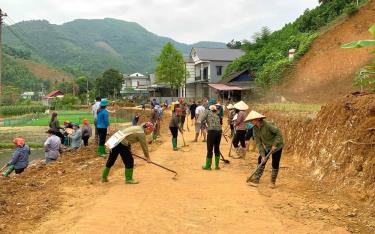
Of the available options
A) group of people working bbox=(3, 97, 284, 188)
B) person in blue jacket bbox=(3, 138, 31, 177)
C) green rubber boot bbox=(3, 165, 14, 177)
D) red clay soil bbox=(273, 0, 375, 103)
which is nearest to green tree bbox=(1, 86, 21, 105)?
red clay soil bbox=(273, 0, 375, 103)

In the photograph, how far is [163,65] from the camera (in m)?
58.2

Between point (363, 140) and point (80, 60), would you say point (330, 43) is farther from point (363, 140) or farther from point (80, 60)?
point (80, 60)

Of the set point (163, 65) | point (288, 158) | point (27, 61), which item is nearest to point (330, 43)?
point (288, 158)

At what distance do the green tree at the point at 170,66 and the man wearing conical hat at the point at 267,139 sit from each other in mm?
48677

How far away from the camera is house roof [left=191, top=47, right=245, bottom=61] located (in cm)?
5884

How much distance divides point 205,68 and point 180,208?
170 feet

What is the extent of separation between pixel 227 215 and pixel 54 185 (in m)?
4.62

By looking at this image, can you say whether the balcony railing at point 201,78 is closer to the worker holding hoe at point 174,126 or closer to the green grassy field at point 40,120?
the green grassy field at point 40,120

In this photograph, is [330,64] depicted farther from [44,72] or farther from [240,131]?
[44,72]

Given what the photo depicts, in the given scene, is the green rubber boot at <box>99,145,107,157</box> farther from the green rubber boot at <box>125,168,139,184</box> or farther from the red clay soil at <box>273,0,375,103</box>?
the red clay soil at <box>273,0,375,103</box>

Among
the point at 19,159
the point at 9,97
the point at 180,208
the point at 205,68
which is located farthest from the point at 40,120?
the point at 180,208

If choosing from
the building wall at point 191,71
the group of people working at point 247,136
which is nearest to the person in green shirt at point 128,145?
the group of people working at point 247,136

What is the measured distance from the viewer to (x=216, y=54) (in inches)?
2368

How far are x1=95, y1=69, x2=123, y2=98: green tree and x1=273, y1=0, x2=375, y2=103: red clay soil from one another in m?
50.5
